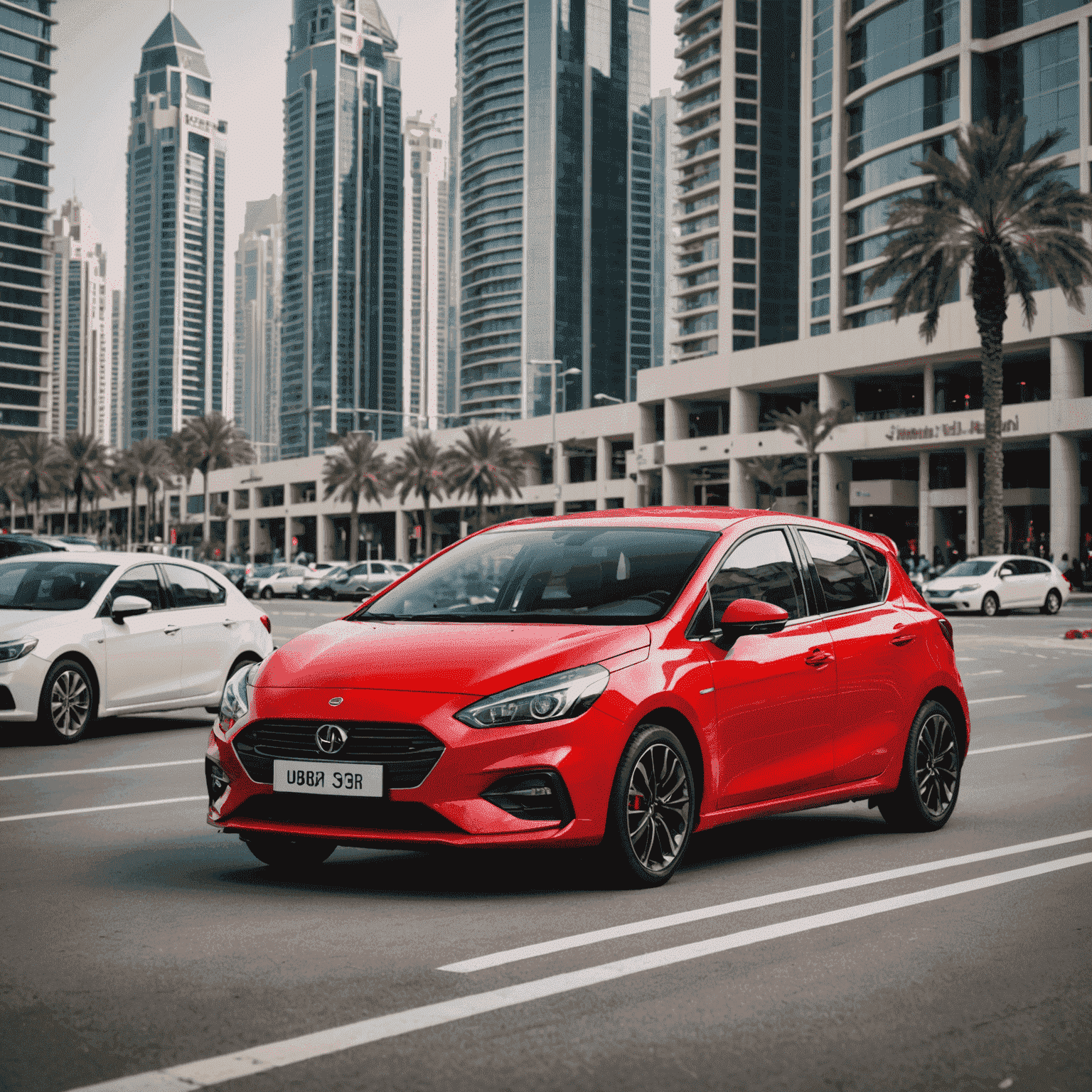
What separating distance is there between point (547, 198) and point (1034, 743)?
155455 millimetres

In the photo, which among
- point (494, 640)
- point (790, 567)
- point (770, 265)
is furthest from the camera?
point (770, 265)

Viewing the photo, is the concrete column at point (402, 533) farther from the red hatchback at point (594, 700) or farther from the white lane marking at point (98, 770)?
the red hatchback at point (594, 700)

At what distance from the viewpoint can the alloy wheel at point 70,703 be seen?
1141 centimetres

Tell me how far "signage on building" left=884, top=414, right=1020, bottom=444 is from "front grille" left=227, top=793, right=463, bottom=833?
5656 centimetres

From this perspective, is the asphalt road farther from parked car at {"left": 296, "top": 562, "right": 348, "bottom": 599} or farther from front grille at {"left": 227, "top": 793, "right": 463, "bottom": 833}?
parked car at {"left": 296, "top": 562, "right": 348, "bottom": 599}

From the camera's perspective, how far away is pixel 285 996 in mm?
4109

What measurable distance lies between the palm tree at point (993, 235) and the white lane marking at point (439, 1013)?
128 ft

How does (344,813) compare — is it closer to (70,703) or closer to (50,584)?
(70,703)

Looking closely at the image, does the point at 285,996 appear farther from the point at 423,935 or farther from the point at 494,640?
the point at 494,640

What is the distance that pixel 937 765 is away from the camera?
766cm

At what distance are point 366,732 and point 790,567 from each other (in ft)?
8.20

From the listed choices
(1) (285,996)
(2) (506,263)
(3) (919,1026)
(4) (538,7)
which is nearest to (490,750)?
(1) (285,996)

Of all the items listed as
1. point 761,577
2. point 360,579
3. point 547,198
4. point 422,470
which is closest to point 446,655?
point 761,577

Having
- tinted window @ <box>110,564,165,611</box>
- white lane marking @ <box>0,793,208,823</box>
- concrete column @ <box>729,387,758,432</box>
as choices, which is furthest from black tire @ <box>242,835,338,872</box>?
concrete column @ <box>729,387,758,432</box>
